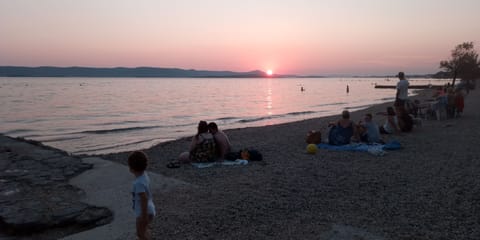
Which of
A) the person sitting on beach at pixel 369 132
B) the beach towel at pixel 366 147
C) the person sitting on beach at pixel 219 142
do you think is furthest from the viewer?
the person sitting on beach at pixel 369 132

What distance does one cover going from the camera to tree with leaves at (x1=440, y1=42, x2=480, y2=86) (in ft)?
156

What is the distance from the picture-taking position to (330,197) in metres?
6.46

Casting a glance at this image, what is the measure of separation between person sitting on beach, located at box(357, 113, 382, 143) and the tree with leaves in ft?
138

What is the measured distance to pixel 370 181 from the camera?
7410mm

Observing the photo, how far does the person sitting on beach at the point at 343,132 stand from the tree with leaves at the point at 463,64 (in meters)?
42.8

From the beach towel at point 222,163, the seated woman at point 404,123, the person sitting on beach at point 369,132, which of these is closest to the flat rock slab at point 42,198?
the beach towel at point 222,163

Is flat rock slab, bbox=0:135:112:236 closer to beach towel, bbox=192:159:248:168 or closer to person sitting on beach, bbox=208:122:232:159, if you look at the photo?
beach towel, bbox=192:159:248:168

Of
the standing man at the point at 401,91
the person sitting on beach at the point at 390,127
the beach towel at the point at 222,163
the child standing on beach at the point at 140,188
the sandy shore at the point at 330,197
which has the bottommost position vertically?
the beach towel at the point at 222,163

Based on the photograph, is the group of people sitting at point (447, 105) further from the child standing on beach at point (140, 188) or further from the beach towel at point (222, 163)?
the child standing on beach at point (140, 188)

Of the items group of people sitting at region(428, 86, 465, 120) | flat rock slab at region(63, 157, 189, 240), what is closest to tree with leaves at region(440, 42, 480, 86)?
group of people sitting at region(428, 86, 465, 120)

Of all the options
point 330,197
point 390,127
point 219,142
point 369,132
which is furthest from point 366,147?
point 330,197

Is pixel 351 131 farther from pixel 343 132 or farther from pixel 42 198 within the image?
pixel 42 198

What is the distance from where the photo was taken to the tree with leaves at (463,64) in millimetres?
47594

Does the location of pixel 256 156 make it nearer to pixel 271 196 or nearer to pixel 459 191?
pixel 271 196
